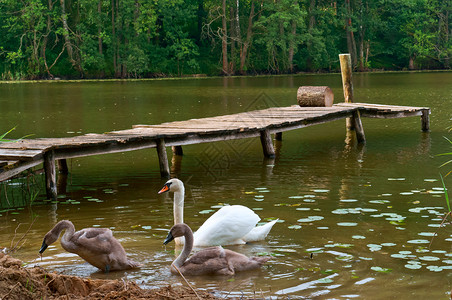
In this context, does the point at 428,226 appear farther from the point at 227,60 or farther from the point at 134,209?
the point at 227,60

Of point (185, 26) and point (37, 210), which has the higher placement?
point (185, 26)

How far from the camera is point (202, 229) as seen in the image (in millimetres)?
7793

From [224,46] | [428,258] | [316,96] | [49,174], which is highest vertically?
[224,46]

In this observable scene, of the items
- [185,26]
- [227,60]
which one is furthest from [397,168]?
[185,26]

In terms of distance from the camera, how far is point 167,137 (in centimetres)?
1216

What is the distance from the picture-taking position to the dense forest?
52.0m

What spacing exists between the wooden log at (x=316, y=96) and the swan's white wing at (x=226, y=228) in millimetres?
9876

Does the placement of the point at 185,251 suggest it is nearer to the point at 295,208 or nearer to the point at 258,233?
the point at 258,233

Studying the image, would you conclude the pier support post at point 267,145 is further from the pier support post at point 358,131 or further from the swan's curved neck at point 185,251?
the swan's curved neck at point 185,251

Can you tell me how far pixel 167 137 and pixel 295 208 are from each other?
336cm

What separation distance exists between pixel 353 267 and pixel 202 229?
1761 millimetres

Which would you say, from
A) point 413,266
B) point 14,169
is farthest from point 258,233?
point 14,169

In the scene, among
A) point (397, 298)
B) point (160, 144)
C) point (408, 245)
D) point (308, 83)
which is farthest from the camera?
point (308, 83)

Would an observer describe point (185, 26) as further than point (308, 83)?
Yes
